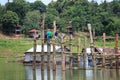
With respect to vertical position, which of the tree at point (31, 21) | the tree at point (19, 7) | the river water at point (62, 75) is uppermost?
the tree at point (19, 7)

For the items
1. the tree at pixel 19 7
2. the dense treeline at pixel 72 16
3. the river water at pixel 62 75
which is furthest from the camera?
the tree at pixel 19 7

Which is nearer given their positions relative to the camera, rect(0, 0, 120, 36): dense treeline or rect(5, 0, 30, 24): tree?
rect(0, 0, 120, 36): dense treeline

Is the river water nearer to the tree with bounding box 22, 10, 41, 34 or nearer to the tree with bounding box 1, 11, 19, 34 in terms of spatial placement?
the tree with bounding box 22, 10, 41, 34

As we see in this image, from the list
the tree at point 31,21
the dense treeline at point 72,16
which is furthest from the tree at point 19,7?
the tree at point 31,21

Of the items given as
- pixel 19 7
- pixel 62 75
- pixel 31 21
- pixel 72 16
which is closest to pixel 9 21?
pixel 31 21

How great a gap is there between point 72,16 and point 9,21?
12.7m

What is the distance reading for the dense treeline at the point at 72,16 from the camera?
75.0 m

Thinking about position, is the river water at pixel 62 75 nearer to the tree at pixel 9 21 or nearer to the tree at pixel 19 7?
the tree at pixel 9 21

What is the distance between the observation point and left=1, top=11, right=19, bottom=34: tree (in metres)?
75.6

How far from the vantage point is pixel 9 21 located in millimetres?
76000

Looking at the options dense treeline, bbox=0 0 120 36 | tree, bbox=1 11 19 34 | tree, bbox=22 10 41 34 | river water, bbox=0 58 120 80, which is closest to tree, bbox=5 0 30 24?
dense treeline, bbox=0 0 120 36

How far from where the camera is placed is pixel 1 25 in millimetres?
77000

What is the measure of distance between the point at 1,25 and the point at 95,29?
17.7m

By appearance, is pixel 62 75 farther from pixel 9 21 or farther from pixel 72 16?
pixel 72 16
